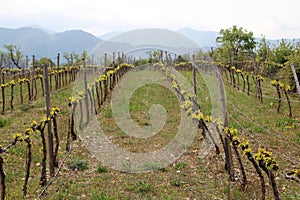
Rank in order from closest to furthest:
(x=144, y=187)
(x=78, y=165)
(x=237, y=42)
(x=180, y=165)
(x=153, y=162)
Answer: (x=144, y=187)
(x=78, y=165)
(x=180, y=165)
(x=153, y=162)
(x=237, y=42)

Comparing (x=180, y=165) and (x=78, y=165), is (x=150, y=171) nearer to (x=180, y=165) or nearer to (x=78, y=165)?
(x=180, y=165)

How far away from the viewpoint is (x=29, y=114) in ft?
37.5

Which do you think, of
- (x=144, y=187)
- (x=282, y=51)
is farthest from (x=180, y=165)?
(x=282, y=51)

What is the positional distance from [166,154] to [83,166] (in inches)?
81.5

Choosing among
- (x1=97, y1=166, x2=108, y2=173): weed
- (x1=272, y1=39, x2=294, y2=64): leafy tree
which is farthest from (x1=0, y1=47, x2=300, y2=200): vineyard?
(x1=272, y1=39, x2=294, y2=64): leafy tree

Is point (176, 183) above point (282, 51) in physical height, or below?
below

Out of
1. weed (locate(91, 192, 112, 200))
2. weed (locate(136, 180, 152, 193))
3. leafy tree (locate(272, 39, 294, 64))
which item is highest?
leafy tree (locate(272, 39, 294, 64))

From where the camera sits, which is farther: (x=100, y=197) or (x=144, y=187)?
(x=144, y=187)

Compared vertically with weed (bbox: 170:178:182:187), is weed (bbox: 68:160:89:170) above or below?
above

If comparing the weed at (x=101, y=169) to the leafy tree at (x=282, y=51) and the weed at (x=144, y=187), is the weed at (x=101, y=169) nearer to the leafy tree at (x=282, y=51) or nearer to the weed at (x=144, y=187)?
the weed at (x=144, y=187)

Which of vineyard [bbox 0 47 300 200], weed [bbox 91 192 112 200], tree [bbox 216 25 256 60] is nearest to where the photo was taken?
weed [bbox 91 192 112 200]

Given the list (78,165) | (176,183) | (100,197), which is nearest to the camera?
(100,197)

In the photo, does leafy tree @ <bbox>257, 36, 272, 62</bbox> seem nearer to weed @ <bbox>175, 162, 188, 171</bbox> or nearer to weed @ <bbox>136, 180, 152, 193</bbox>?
weed @ <bbox>175, 162, 188, 171</bbox>

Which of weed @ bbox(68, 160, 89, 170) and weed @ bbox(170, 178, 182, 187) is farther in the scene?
weed @ bbox(68, 160, 89, 170)
